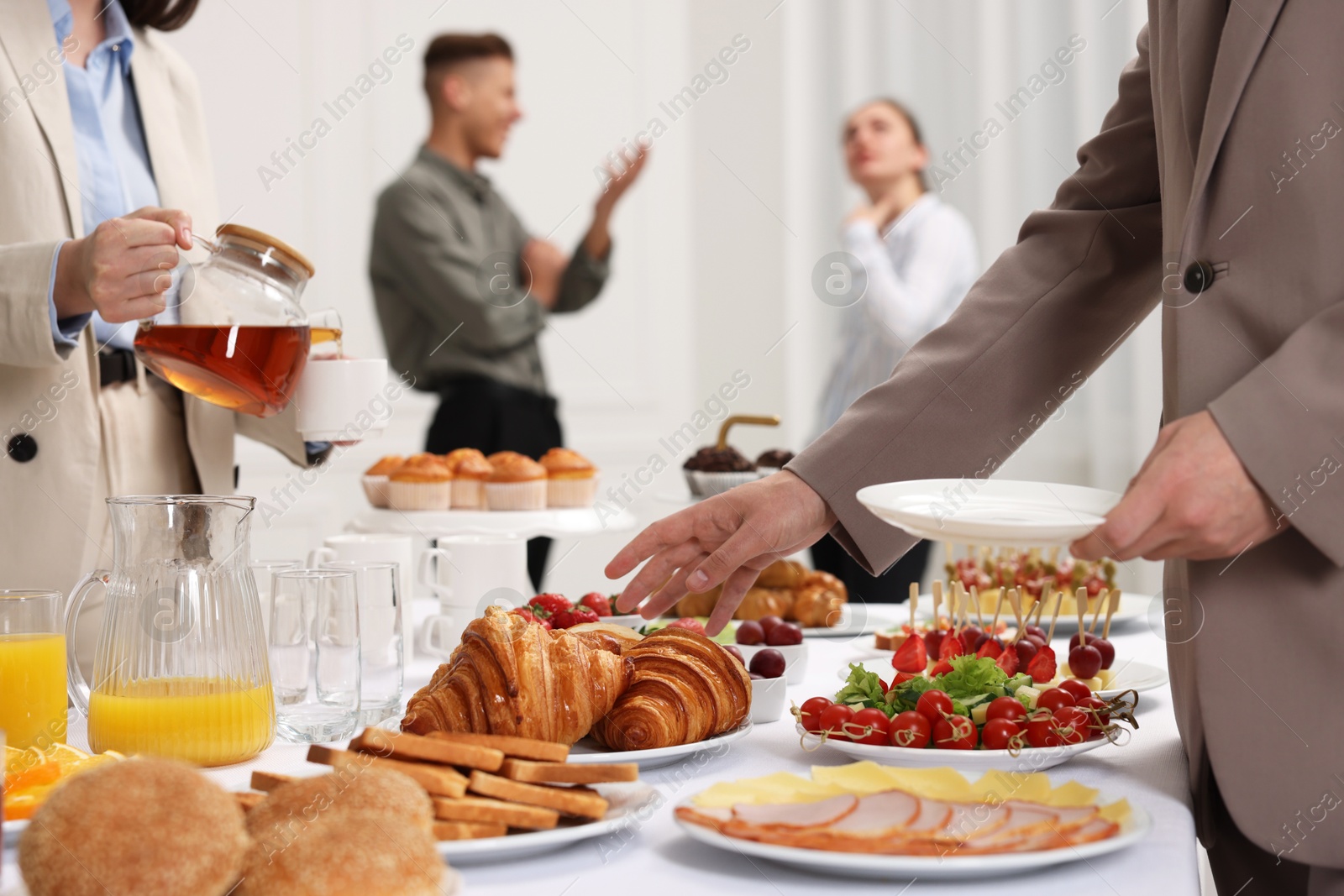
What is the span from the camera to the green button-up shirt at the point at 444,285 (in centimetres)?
363

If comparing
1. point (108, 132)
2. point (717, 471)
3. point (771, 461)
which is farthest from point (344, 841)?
point (771, 461)

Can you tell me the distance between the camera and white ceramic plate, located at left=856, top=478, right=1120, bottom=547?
751 millimetres

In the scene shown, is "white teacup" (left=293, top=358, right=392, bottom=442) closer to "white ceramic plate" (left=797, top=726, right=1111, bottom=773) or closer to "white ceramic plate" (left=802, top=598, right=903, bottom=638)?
"white ceramic plate" (left=802, top=598, right=903, bottom=638)

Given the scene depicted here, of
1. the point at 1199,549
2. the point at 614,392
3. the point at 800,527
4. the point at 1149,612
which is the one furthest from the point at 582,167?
the point at 1199,549

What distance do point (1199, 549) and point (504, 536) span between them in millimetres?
991

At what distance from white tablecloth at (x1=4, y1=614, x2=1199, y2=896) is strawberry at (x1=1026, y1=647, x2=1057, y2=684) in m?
0.12

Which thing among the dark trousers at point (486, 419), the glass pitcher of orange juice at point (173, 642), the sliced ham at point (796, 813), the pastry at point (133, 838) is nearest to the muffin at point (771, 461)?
the dark trousers at point (486, 419)

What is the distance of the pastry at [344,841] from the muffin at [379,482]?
6.38 feet

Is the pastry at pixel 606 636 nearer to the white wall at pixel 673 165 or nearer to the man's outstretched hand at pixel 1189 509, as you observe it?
the man's outstretched hand at pixel 1189 509

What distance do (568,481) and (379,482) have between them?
413mm

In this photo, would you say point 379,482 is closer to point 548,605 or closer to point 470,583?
point 470,583

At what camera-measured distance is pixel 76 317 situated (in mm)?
1494

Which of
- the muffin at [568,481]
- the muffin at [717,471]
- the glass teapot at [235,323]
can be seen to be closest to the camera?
the glass teapot at [235,323]

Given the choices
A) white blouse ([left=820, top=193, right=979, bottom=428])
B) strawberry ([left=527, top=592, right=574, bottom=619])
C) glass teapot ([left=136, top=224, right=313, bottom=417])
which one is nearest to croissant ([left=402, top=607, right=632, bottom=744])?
strawberry ([left=527, top=592, right=574, bottom=619])
